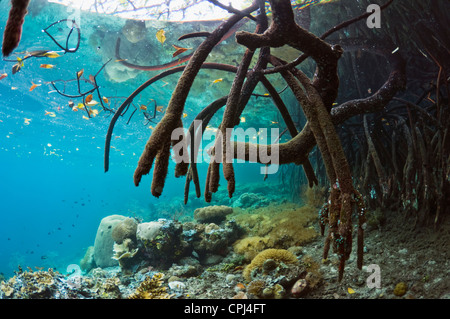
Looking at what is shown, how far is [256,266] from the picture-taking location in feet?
13.7

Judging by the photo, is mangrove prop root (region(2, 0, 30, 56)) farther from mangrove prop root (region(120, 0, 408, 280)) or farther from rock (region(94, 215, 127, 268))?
rock (region(94, 215, 127, 268))

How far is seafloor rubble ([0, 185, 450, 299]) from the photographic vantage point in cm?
281

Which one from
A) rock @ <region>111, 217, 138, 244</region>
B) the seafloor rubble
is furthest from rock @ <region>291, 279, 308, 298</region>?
rock @ <region>111, 217, 138, 244</region>

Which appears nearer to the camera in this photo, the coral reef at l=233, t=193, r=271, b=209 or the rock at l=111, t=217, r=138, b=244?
the rock at l=111, t=217, r=138, b=244

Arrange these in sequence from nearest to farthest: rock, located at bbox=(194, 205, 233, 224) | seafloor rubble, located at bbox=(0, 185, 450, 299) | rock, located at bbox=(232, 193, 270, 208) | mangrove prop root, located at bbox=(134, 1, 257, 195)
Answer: mangrove prop root, located at bbox=(134, 1, 257, 195) → seafloor rubble, located at bbox=(0, 185, 450, 299) → rock, located at bbox=(194, 205, 233, 224) → rock, located at bbox=(232, 193, 270, 208)

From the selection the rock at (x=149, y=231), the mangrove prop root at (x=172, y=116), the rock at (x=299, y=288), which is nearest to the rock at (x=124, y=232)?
the rock at (x=149, y=231)

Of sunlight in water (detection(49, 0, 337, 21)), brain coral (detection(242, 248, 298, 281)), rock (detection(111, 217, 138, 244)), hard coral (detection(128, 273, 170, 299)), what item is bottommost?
rock (detection(111, 217, 138, 244))

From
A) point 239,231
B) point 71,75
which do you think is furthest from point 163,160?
point 71,75

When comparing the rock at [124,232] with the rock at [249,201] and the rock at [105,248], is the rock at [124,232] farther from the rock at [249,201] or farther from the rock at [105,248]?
the rock at [249,201]

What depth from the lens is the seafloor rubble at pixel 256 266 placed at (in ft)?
9.23

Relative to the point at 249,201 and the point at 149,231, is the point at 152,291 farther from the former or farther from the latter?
the point at 249,201
